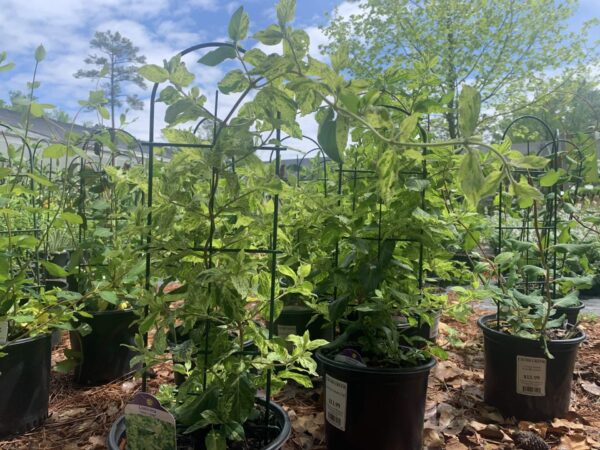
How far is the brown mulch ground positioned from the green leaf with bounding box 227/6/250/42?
1328mm

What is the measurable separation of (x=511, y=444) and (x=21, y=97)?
2.10m

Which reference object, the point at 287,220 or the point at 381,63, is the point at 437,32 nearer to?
the point at 381,63

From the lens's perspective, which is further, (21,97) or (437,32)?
(437,32)

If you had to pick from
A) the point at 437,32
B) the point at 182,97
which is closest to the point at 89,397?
the point at 182,97

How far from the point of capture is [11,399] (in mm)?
1631

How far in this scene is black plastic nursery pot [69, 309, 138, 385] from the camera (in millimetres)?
2104

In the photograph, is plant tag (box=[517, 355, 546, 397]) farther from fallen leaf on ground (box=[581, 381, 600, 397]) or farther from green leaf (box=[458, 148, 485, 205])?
green leaf (box=[458, 148, 485, 205])

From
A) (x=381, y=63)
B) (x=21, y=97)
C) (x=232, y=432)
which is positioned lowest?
(x=232, y=432)

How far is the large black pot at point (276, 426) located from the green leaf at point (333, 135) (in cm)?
65

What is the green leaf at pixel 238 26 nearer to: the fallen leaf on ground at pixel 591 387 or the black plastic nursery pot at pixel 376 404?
the black plastic nursery pot at pixel 376 404

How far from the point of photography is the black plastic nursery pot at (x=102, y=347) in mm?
2104

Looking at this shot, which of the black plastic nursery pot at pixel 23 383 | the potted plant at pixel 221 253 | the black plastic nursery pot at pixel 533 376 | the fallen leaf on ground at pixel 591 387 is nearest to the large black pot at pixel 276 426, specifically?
the potted plant at pixel 221 253

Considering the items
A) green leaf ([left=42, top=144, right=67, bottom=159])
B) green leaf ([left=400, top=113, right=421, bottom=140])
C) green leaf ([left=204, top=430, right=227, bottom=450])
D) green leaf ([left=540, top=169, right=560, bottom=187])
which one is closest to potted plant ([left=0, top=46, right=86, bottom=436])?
green leaf ([left=42, top=144, right=67, bottom=159])

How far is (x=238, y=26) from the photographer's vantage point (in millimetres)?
864
